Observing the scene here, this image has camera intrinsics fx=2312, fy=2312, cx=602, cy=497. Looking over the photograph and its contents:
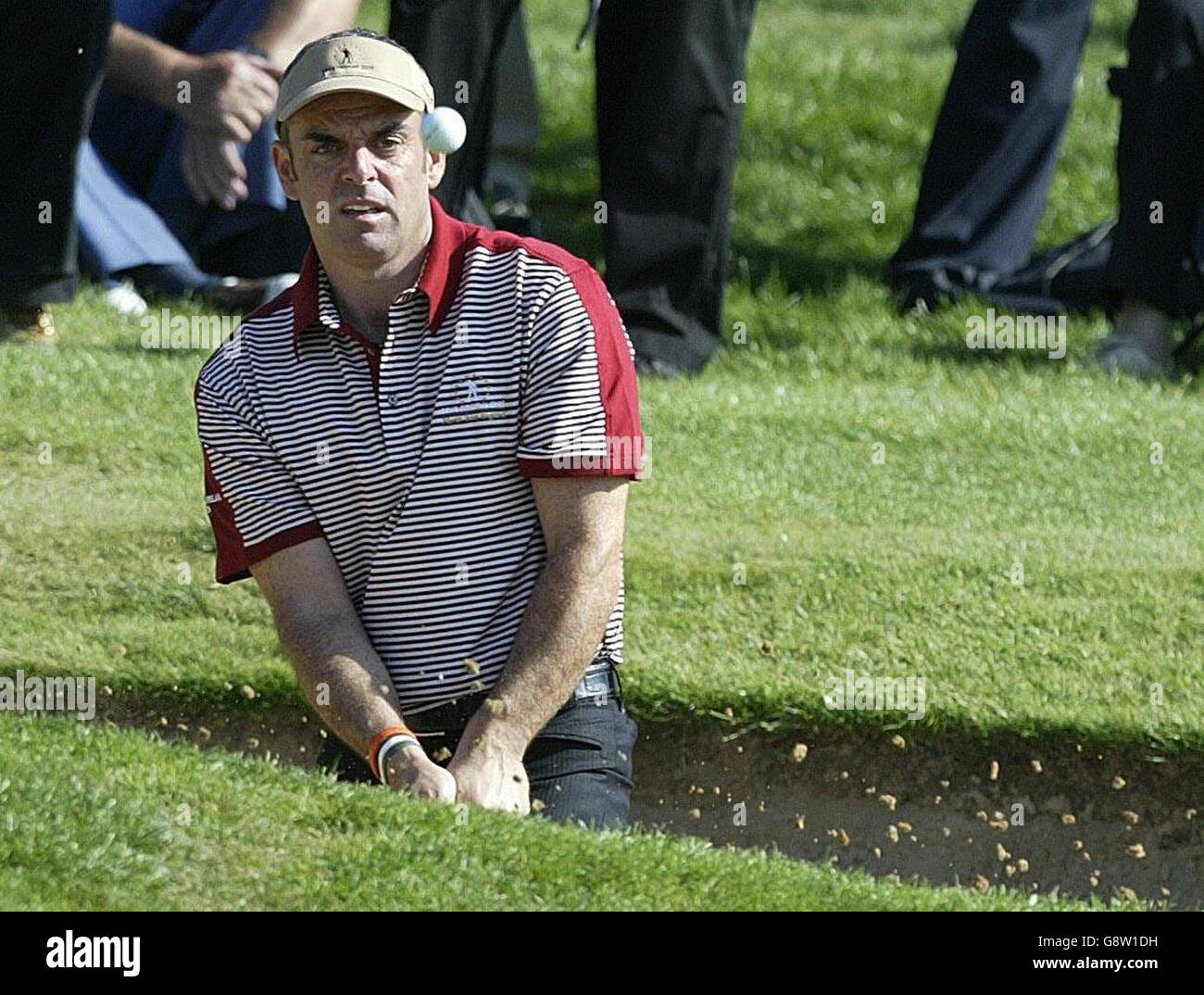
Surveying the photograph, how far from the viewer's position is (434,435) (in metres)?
4.41

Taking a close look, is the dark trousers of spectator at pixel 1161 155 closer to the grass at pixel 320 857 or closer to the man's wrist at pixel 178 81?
the man's wrist at pixel 178 81

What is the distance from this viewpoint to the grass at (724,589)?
157 inches

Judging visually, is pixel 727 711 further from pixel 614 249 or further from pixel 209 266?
pixel 209 266

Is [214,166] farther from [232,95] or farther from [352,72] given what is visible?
[352,72]

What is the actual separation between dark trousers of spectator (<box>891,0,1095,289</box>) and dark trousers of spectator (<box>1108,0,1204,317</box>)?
0.69 meters

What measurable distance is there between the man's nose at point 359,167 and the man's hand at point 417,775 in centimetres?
107

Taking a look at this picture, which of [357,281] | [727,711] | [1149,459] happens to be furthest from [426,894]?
[1149,459]

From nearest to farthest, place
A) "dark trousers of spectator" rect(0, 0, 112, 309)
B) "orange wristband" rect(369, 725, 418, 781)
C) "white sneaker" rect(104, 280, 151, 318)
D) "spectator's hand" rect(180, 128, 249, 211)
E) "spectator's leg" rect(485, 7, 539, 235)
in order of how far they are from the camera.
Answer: "orange wristband" rect(369, 725, 418, 781)
"spectator's hand" rect(180, 128, 249, 211)
"dark trousers of spectator" rect(0, 0, 112, 309)
"white sneaker" rect(104, 280, 151, 318)
"spectator's leg" rect(485, 7, 539, 235)

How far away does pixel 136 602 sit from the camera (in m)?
5.76

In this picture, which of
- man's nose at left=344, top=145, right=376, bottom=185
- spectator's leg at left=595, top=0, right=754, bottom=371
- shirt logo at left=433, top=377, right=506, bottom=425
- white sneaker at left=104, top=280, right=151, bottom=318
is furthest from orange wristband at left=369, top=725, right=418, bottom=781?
white sneaker at left=104, top=280, right=151, bottom=318

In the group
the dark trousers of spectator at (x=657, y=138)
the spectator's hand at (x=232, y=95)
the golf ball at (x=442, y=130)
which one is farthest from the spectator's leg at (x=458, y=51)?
the golf ball at (x=442, y=130)

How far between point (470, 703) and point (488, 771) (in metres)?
0.25

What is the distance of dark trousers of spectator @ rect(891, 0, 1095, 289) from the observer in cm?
852

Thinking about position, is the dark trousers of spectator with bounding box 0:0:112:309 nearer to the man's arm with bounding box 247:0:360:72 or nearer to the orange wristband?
the man's arm with bounding box 247:0:360:72
